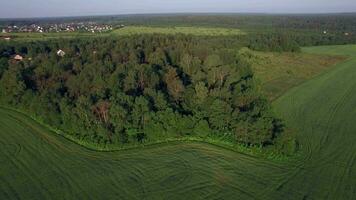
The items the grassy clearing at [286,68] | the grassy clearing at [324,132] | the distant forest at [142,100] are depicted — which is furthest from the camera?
the grassy clearing at [286,68]

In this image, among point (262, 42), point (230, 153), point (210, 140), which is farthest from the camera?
point (262, 42)

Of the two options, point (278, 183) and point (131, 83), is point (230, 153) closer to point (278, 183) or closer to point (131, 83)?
point (278, 183)

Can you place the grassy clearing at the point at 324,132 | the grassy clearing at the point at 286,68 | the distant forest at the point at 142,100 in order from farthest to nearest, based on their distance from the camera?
the grassy clearing at the point at 286,68 < the distant forest at the point at 142,100 < the grassy clearing at the point at 324,132

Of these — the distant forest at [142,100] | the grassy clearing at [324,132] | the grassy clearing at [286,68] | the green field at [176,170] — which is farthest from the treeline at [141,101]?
the grassy clearing at [286,68]

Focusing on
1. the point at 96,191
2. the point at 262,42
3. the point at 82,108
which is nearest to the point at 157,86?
the point at 82,108

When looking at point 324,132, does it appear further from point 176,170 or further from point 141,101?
point 141,101

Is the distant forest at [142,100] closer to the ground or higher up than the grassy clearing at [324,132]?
higher up

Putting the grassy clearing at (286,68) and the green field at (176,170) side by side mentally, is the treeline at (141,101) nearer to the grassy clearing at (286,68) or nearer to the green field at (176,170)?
the green field at (176,170)
